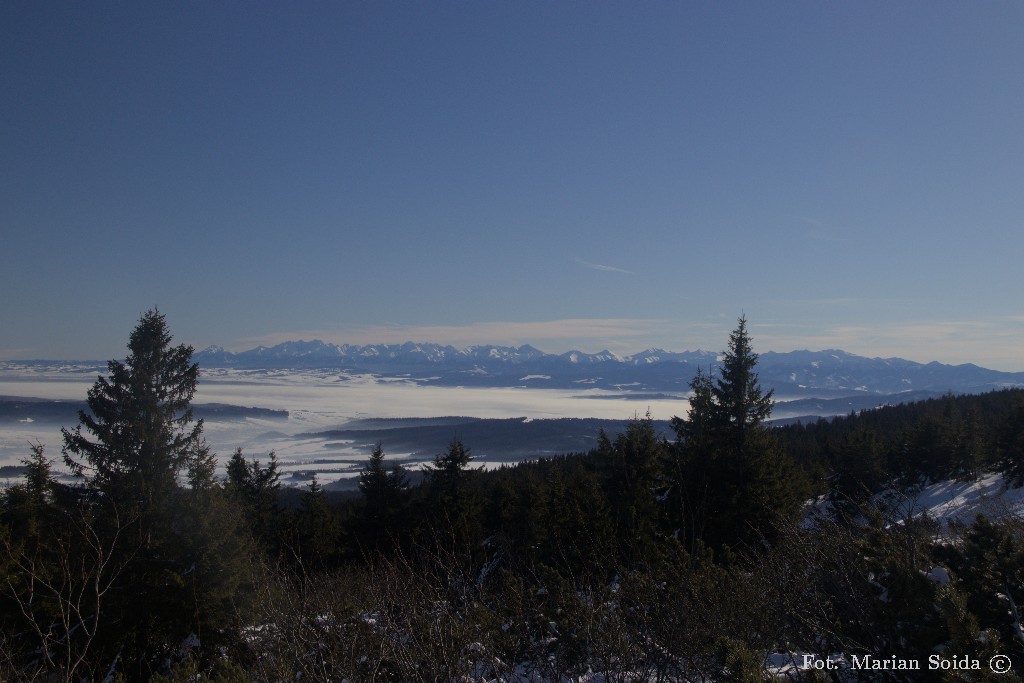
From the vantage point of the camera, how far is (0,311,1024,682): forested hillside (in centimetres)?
564

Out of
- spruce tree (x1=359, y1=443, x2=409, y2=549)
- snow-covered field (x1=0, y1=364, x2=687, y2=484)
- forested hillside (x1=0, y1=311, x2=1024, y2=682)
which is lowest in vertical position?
snow-covered field (x1=0, y1=364, x2=687, y2=484)

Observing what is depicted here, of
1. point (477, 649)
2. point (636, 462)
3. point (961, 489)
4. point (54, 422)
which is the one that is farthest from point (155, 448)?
point (54, 422)

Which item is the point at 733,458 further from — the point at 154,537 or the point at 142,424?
the point at 142,424

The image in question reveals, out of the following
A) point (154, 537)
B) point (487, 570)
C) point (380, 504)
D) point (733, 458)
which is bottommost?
point (380, 504)

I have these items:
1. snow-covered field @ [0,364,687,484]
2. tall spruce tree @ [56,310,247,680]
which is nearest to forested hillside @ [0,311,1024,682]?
tall spruce tree @ [56,310,247,680]

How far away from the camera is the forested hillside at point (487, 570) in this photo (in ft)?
18.5

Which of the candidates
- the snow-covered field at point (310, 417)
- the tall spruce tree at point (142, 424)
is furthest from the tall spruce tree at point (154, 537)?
the snow-covered field at point (310, 417)

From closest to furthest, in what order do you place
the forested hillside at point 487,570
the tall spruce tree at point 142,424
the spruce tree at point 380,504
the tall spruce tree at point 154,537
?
the forested hillside at point 487,570 < the tall spruce tree at point 154,537 < the tall spruce tree at point 142,424 < the spruce tree at point 380,504

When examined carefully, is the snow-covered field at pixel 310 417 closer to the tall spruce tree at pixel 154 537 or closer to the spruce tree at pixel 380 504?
the tall spruce tree at pixel 154 537

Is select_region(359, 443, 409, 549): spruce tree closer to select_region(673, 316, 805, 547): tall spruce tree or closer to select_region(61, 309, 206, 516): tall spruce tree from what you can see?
select_region(61, 309, 206, 516): tall spruce tree

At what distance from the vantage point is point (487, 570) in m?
18.2

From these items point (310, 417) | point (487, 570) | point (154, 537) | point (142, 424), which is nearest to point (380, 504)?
point (487, 570)

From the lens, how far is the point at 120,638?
519 inches

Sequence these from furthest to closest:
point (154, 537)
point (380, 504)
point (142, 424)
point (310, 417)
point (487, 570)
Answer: point (310, 417), point (380, 504), point (487, 570), point (142, 424), point (154, 537)
